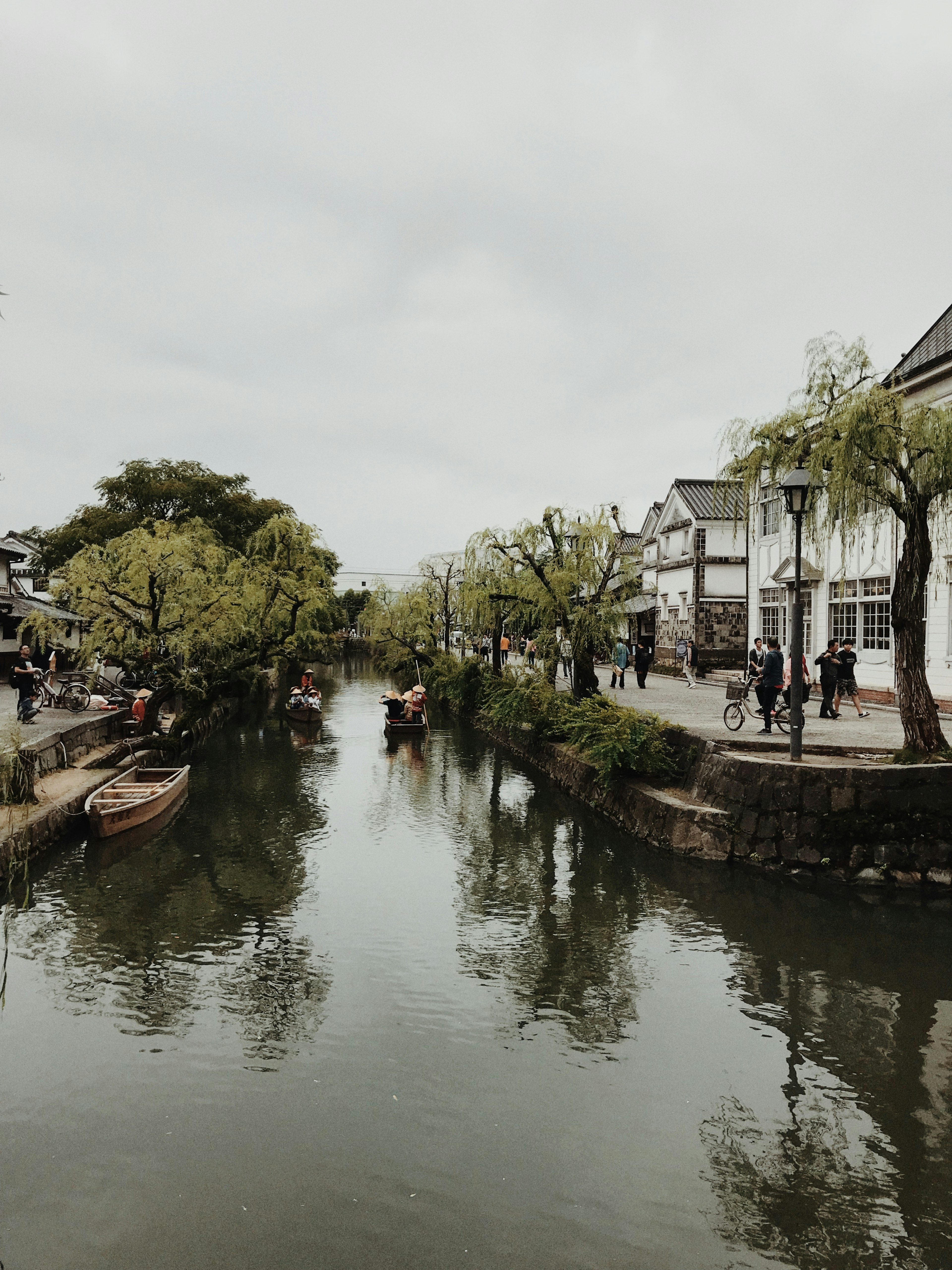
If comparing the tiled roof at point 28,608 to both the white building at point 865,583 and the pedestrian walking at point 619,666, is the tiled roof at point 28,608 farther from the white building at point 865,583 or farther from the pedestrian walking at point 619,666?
the white building at point 865,583

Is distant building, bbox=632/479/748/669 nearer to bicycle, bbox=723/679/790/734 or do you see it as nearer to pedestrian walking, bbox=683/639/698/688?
pedestrian walking, bbox=683/639/698/688

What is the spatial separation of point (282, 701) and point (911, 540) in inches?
1359

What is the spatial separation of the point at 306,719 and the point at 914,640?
22.8m

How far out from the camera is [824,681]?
2014cm

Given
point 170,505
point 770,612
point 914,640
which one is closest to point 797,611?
point 914,640

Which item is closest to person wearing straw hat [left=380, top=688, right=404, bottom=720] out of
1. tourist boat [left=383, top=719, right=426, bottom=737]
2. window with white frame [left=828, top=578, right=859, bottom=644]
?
tourist boat [left=383, top=719, right=426, bottom=737]

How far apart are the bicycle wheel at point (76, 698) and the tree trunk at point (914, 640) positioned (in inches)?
811

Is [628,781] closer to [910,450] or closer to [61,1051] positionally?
[910,450]

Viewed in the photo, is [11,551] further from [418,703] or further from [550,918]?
[550,918]

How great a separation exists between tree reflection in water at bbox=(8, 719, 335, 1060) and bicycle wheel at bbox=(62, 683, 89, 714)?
Answer: 7819 millimetres

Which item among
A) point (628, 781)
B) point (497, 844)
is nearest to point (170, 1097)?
point (497, 844)

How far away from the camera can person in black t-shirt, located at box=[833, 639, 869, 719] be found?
821 inches

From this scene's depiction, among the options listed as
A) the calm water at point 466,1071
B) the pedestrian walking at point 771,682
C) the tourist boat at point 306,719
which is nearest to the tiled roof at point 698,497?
the pedestrian walking at point 771,682

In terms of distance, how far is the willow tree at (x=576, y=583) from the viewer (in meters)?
23.0
